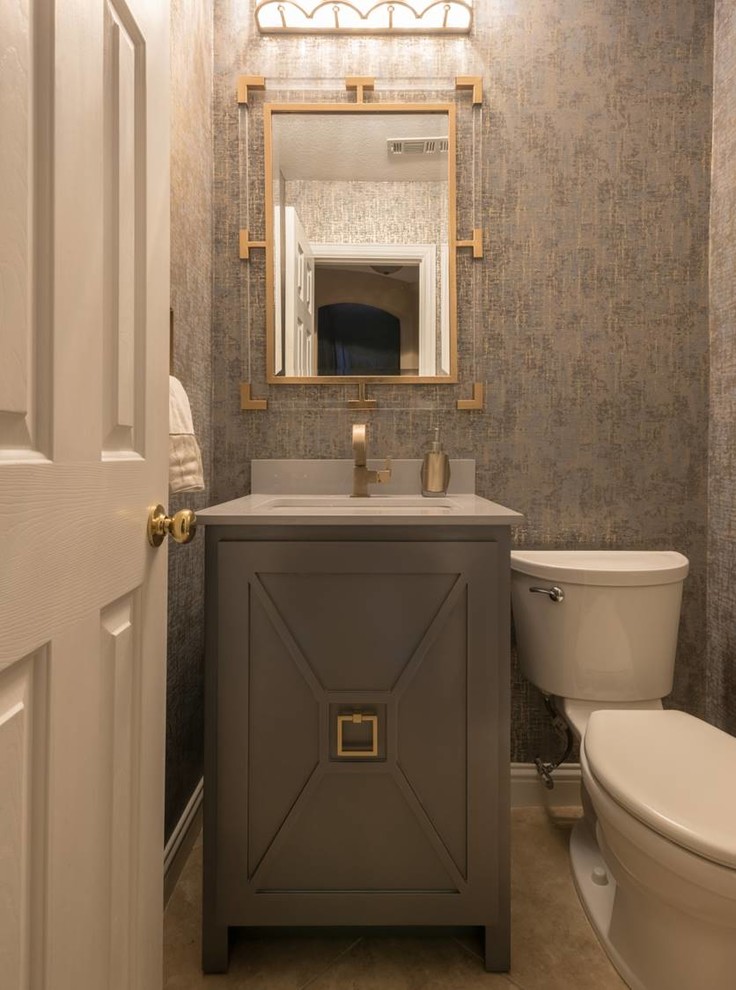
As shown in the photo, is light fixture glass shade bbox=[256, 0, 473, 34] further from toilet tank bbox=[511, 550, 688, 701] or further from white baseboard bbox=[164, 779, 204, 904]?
white baseboard bbox=[164, 779, 204, 904]

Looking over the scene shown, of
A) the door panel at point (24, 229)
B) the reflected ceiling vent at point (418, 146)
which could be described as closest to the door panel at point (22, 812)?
the door panel at point (24, 229)

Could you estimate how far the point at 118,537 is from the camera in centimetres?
73

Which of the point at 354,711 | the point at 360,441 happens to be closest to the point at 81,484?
the point at 354,711

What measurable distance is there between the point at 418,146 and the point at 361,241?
0.31 meters

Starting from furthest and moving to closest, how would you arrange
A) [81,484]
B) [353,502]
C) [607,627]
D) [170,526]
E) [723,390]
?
[723,390]
[353,502]
[607,627]
[170,526]
[81,484]

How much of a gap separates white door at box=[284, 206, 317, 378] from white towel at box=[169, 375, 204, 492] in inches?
24.3

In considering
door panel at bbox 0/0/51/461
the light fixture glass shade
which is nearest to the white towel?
door panel at bbox 0/0/51/461

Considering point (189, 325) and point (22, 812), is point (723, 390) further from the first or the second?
point (22, 812)

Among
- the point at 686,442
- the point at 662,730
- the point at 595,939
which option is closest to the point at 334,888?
the point at 595,939

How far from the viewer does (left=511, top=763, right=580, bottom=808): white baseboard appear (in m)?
1.76

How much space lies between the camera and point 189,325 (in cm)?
154

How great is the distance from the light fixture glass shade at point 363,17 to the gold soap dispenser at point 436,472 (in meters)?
1.15

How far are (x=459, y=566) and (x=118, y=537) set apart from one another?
655 millimetres

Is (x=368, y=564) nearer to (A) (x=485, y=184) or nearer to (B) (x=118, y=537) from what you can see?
(B) (x=118, y=537)
